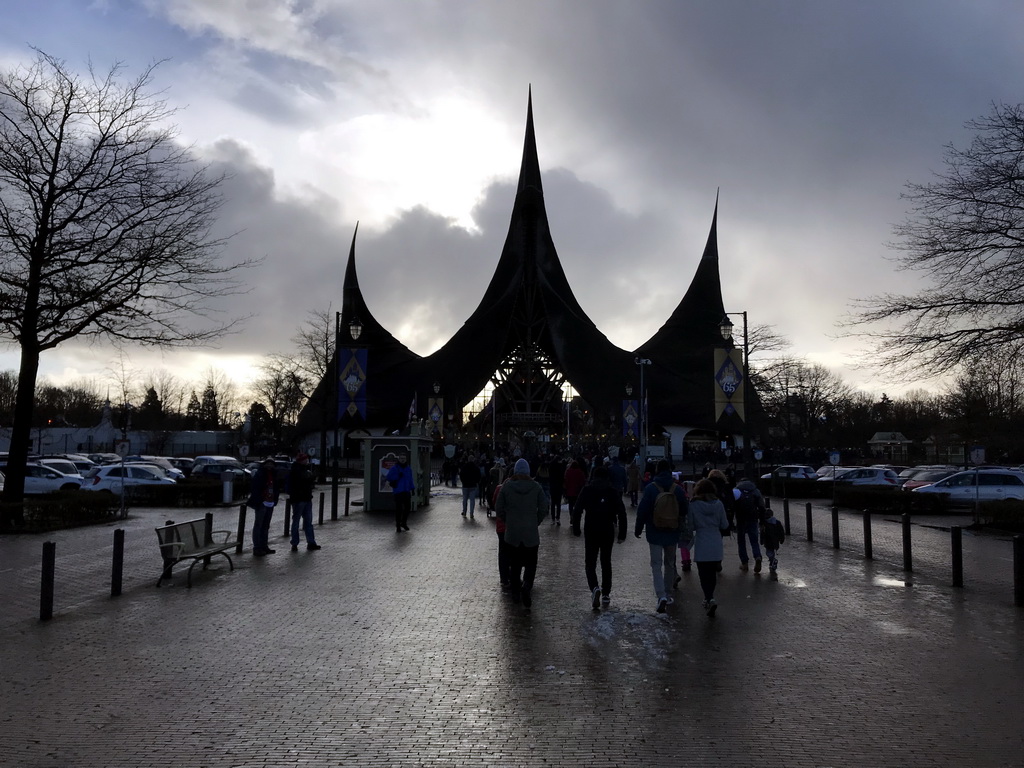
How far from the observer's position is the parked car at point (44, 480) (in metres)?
25.8

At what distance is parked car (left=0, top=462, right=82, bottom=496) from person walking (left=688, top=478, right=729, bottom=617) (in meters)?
21.8

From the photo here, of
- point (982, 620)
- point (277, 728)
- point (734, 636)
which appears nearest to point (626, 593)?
point (734, 636)

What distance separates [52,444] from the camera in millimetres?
64250

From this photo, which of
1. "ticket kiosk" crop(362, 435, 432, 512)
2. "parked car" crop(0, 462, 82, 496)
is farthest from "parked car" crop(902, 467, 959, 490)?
"parked car" crop(0, 462, 82, 496)

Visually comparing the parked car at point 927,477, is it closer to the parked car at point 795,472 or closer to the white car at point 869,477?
the white car at point 869,477

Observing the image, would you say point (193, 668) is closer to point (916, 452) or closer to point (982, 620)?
point (982, 620)

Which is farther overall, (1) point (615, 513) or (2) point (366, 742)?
(1) point (615, 513)

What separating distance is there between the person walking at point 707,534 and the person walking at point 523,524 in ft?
4.91

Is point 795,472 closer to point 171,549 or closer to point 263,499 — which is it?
point 263,499

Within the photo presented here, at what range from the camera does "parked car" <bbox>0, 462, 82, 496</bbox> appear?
25781mm

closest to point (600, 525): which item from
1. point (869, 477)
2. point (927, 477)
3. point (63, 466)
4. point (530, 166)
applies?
point (869, 477)

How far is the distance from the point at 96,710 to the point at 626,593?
232 inches

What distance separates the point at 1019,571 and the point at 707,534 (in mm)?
3505

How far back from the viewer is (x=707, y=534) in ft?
29.5
